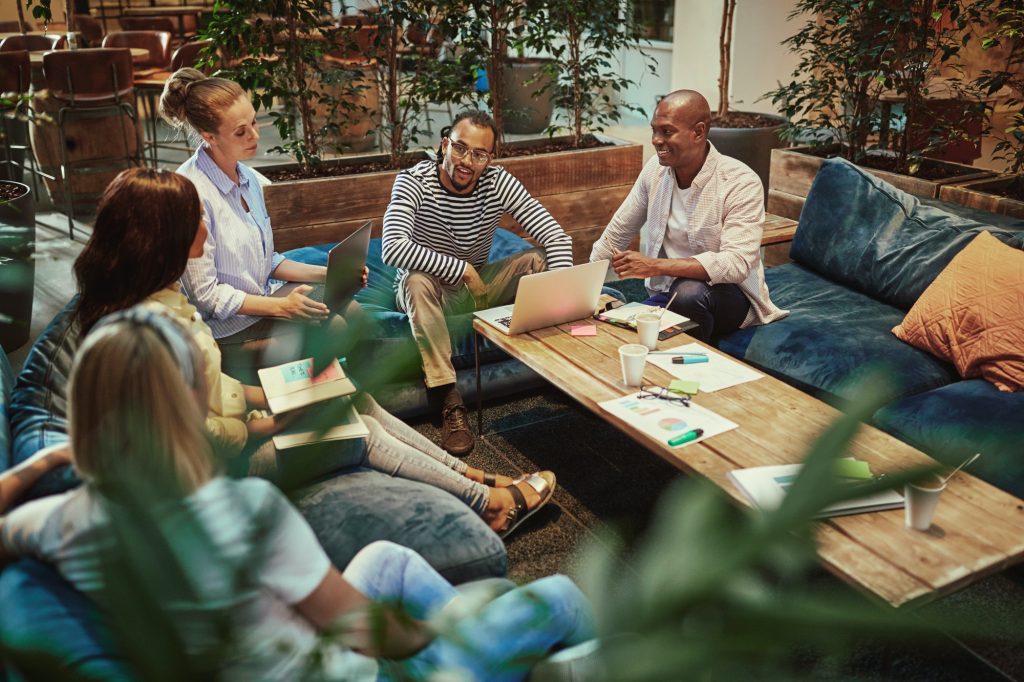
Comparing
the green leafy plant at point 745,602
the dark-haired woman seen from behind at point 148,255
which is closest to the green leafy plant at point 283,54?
the dark-haired woman seen from behind at point 148,255

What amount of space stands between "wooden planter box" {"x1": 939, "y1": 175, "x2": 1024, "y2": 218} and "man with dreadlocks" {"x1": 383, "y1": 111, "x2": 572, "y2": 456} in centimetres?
164

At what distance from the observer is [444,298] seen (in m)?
3.20

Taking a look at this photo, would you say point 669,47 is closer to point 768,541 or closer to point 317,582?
point 317,582

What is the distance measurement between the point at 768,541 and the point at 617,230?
3.11 m

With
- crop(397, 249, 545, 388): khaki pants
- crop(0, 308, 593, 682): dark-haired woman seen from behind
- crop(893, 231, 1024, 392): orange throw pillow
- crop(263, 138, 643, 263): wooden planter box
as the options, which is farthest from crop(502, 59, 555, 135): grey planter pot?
crop(0, 308, 593, 682): dark-haired woman seen from behind

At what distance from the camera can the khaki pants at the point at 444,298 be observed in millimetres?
2998

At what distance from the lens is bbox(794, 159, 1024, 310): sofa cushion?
3.06 m

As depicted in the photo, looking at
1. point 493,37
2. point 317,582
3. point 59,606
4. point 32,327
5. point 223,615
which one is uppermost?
point 493,37

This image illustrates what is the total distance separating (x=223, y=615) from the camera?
1.41 ft

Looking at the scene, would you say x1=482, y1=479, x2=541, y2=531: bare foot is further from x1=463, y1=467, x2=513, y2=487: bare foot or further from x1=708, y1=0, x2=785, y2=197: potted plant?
x1=708, y1=0, x2=785, y2=197: potted plant

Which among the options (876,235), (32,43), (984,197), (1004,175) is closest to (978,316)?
(876,235)

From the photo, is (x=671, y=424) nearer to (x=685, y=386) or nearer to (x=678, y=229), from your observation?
(x=685, y=386)

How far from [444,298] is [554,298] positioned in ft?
1.89

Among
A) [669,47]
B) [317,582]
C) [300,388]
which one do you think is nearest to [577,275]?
[317,582]
